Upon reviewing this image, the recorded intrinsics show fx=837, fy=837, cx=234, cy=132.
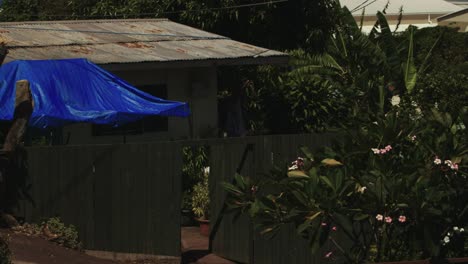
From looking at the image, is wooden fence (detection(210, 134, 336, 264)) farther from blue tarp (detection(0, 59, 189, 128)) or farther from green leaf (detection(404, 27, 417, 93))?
green leaf (detection(404, 27, 417, 93))

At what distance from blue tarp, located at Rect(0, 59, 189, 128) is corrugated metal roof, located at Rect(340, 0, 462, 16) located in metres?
36.5

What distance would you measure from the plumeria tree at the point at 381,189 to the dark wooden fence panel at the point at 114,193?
184 inches

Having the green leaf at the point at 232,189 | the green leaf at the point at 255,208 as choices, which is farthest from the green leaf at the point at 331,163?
the green leaf at the point at 232,189

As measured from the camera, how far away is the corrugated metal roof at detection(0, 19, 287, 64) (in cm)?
1744

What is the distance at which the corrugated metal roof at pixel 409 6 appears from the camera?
5181 centimetres

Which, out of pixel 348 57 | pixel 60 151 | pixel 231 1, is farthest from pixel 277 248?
pixel 231 1

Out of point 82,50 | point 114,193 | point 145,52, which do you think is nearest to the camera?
point 114,193

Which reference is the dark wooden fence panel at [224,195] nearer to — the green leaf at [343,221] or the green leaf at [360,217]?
the green leaf at [360,217]

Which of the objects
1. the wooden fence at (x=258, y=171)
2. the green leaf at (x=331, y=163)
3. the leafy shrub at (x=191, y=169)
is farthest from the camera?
the leafy shrub at (x=191, y=169)

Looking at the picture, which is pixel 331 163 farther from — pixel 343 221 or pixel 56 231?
pixel 56 231

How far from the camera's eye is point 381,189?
6551 mm

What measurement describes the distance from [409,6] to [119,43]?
124 ft

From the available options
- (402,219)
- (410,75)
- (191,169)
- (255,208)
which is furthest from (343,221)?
(410,75)

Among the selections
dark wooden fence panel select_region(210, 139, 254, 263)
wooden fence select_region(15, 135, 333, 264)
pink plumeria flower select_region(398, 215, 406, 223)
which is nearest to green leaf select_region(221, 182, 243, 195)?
pink plumeria flower select_region(398, 215, 406, 223)
